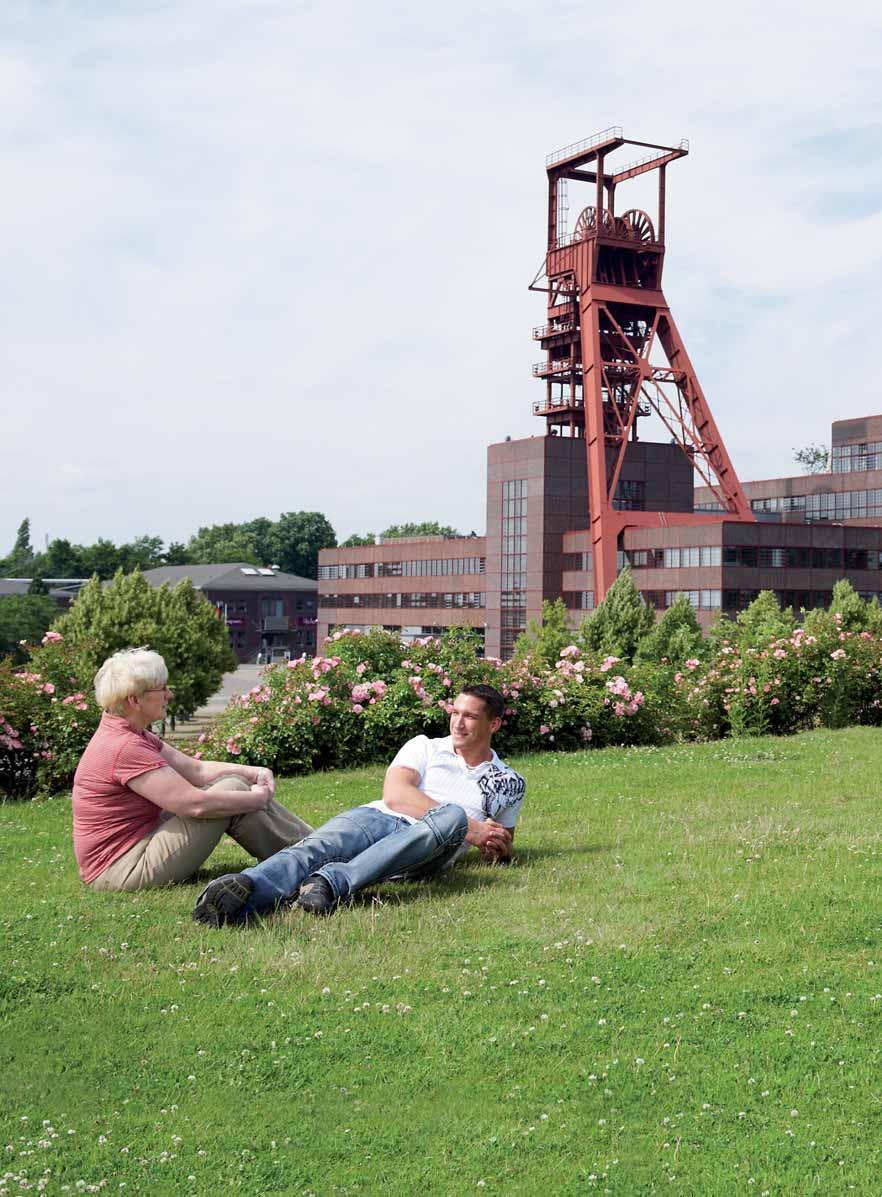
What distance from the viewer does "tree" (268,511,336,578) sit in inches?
6585

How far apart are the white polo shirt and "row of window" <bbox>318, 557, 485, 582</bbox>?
251 ft

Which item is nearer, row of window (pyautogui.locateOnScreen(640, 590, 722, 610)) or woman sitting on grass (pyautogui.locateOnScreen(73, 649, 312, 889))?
woman sitting on grass (pyautogui.locateOnScreen(73, 649, 312, 889))

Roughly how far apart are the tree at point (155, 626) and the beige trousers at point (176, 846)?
4375 cm

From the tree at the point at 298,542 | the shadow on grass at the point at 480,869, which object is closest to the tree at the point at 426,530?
the tree at the point at 298,542

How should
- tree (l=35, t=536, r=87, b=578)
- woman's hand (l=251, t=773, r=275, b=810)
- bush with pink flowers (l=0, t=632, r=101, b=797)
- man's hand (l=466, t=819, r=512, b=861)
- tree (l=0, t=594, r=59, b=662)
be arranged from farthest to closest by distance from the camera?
tree (l=35, t=536, r=87, b=578) → tree (l=0, t=594, r=59, b=662) → bush with pink flowers (l=0, t=632, r=101, b=797) → man's hand (l=466, t=819, r=512, b=861) → woman's hand (l=251, t=773, r=275, b=810)

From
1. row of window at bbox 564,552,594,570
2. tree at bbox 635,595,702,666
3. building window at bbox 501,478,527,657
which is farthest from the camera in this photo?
building window at bbox 501,478,527,657

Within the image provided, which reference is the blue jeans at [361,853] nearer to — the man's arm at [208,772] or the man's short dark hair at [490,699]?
the man's arm at [208,772]

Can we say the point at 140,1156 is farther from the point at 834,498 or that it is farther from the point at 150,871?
the point at 834,498

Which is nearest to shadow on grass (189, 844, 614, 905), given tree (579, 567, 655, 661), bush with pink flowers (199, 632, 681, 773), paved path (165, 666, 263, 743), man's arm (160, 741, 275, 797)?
man's arm (160, 741, 275, 797)

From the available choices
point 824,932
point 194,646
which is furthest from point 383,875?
point 194,646

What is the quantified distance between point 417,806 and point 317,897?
1083 millimetres

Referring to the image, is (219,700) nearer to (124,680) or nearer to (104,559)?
(104,559)

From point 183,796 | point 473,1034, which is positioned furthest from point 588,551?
point 473,1034

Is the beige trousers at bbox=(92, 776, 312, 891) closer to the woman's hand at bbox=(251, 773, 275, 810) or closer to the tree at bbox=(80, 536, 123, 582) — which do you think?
the woman's hand at bbox=(251, 773, 275, 810)
